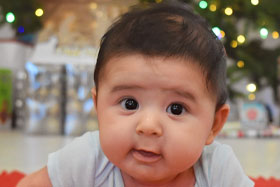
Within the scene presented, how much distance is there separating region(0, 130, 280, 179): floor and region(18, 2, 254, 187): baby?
602 mm

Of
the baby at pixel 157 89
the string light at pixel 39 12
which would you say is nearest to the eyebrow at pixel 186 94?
the baby at pixel 157 89

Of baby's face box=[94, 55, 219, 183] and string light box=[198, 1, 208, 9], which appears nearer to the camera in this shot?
baby's face box=[94, 55, 219, 183]

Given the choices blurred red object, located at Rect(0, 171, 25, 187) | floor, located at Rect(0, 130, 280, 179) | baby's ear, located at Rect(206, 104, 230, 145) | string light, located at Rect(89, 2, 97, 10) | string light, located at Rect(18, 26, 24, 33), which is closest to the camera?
baby's ear, located at Rect(206, 104, 230, 145)

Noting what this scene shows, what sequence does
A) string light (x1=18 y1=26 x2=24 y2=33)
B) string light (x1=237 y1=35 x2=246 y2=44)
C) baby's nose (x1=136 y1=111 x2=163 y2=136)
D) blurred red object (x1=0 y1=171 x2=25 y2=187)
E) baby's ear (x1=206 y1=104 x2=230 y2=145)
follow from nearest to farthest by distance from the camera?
baby's nose (x1=136 y1=111 x2=163 y2=136), baby's ear (x1=206 y1=104 x2=230 y2=145), blurred red object (x1=0 y1=171 x2=25 y2=187), string light (x1=237 y1=35 x2=246 y2=44), string light (x1=18 y1=26 x2=24 y2=33)

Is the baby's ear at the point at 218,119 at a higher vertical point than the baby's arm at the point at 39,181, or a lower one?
higher

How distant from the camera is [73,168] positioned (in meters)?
0.79

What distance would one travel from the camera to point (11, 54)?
2590 millimetres

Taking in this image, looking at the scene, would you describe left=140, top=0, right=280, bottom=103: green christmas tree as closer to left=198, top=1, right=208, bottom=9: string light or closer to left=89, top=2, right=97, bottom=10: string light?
left=198, top=1, right=208, bottom=9: string light

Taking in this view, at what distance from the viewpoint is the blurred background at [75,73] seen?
6.90 feet

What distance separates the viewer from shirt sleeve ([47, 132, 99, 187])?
2.60 feet

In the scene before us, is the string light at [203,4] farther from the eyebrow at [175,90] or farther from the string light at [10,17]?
the eyebrow at [175,90]

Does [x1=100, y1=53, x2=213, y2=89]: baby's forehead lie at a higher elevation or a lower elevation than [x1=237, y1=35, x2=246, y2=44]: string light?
higher

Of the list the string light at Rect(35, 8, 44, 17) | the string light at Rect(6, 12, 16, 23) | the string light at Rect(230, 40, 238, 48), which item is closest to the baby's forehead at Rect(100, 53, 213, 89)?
the string light at Rect(230, 40, 238, 48)

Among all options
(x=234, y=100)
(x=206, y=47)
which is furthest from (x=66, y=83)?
(x=206, y=47)
